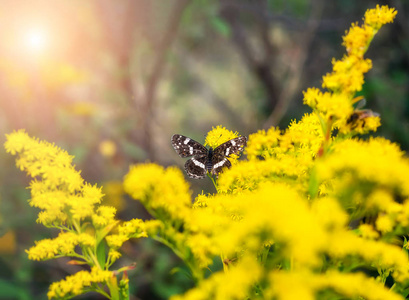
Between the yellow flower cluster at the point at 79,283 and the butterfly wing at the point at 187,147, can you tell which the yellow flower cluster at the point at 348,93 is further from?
the butterfly wing at the point at 187,147

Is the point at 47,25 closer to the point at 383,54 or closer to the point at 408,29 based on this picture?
the point at 408,29

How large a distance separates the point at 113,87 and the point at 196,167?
192cm

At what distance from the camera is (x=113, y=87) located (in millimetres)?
2797

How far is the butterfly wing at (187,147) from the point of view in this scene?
118 cm

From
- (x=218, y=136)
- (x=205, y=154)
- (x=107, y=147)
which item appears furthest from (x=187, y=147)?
(x=107, y=147)

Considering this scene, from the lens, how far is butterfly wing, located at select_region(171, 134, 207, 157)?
1183mm

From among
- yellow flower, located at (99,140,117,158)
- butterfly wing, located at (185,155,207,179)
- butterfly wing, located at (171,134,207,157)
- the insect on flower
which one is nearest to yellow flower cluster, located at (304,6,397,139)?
the insect on flower

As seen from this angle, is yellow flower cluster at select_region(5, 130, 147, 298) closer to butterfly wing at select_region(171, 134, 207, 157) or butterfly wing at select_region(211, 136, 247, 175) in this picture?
butterfly wing at select_region(211, 136, 247, 175)

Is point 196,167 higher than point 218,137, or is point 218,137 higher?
point 196,167

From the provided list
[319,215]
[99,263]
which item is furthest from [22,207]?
[319,215]

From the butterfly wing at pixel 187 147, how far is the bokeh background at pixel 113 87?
0.69 metres

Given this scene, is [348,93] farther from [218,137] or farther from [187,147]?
[187,147]

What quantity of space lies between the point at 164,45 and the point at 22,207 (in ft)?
4.10

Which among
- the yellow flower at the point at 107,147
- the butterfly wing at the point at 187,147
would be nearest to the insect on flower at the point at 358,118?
the butterfly wing at the point at 187,147
